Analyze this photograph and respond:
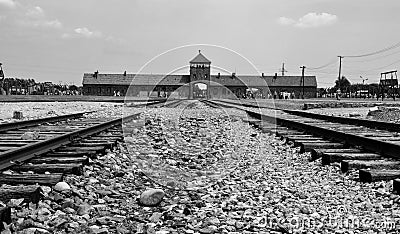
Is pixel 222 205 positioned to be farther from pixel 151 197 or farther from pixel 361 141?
pixel 361 141

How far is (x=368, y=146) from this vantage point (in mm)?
7578

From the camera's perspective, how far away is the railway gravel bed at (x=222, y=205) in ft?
13.2

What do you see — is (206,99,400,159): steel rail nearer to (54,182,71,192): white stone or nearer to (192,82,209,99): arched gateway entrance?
(54,182,71,192): white stone

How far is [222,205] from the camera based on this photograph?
15.8 ft

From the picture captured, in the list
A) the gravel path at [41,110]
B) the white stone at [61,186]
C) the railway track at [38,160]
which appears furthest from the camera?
the gravel path at [41,110]

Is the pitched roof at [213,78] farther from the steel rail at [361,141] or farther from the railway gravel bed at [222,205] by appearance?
the railway gravel bed at [222,205]

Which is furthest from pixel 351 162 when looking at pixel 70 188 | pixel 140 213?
pixel 70 188

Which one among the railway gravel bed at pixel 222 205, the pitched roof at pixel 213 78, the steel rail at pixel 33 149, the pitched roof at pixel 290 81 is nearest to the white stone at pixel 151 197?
the railway gravel bed at pixel 222 205

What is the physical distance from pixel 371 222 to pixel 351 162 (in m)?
2.13

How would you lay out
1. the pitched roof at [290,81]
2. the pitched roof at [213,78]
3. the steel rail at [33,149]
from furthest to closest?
the pitched roof at [290,81] → the pitched roof at [213,78] → the steel rail at [33,149]

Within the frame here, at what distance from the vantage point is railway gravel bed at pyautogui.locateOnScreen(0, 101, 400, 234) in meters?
4.02
